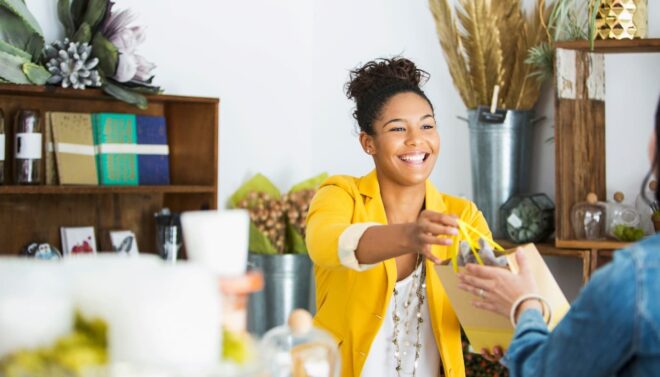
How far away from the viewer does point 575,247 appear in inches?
130

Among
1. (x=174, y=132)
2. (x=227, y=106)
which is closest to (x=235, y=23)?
(x=227, y=106)

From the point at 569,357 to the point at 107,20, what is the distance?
280 centimetres

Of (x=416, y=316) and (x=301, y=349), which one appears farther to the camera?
(x=416, y=316)

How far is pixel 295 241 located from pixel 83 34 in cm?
134

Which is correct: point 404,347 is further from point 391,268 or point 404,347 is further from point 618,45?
point 618,45

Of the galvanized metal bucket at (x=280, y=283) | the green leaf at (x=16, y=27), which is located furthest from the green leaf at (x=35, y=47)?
the galvanized metal bucket at (x=280, y=283)

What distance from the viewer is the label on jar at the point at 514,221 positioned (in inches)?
139

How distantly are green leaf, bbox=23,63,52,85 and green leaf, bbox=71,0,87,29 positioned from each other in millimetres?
308

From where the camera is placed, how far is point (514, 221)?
3.54 meters

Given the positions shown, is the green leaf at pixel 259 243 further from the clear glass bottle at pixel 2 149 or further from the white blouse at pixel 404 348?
the white blouse at pixel 404 348

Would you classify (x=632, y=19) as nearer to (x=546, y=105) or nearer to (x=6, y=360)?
(x=546, y=105)

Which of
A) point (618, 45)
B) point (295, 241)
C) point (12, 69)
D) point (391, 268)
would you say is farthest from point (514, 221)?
point (12, 69)

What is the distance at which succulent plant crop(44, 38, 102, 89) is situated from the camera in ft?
11.4

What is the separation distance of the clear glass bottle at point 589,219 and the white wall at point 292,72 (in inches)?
15.0
